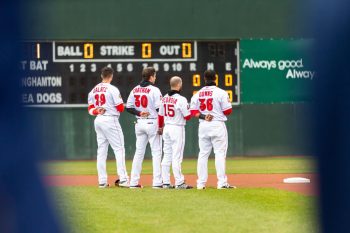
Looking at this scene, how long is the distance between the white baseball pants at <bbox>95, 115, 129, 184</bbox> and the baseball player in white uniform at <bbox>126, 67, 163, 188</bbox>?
0.80 feet

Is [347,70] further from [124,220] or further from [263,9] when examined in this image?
[263,9]

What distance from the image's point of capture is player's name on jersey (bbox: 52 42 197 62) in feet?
63.2

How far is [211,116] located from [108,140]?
5.30 ft

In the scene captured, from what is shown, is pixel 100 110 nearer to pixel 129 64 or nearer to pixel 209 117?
pixel 209 117

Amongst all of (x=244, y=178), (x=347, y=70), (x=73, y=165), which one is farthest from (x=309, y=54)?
(x=73, y=165)

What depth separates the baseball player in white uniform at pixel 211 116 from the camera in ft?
Answer: 38.8

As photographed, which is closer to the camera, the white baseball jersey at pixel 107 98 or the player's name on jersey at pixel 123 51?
the white baseball jersey at pixel 107 98

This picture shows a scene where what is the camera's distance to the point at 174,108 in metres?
12.1

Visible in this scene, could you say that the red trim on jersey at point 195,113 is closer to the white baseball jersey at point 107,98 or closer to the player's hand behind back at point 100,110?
the white baseball jersey at point 107,98

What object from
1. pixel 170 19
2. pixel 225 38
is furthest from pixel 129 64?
pixel 225 38

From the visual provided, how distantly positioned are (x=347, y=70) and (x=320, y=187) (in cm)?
A: 18

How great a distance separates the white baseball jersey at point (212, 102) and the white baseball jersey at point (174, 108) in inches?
8.3

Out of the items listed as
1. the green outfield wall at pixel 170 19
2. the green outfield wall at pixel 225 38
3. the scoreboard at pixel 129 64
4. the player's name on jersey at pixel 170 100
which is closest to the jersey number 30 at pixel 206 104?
the player's name on jersey at pixel 170 100

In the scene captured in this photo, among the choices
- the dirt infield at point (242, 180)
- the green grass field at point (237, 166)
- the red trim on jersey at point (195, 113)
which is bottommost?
the green grass field at point (237, 166)
